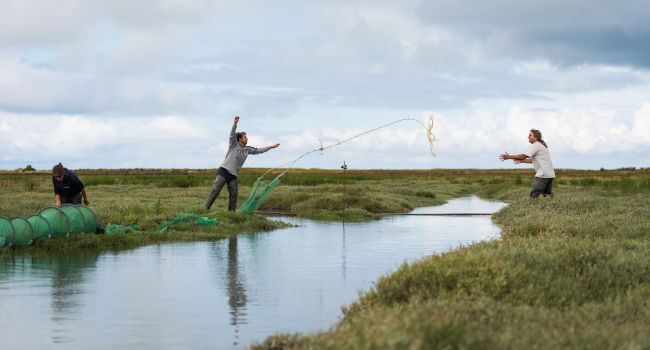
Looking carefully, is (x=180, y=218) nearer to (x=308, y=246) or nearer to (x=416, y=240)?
(x=308, y=246)

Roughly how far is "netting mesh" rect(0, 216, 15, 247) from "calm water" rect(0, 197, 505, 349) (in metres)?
0.93

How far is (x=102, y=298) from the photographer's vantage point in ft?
32.4

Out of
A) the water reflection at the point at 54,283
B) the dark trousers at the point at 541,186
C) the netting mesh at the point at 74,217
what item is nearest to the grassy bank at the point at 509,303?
the water reflection at the point at 54,283

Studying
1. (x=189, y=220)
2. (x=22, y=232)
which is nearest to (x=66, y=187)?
(x=22, y=232)

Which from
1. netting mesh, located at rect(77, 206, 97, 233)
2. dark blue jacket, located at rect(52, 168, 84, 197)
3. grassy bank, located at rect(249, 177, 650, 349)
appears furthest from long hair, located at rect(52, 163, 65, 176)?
grassy bank, located at rect(249, 177, 650, 349)

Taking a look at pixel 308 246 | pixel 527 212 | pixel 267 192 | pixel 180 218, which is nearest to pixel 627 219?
pixel 527 212

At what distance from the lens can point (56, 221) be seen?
50.3 ft

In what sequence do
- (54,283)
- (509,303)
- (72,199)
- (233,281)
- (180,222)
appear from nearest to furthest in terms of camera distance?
(509,303) < (54,283) < (233,281) < (72,199) < (180,222)

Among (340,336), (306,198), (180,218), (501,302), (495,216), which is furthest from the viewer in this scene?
(306,198)

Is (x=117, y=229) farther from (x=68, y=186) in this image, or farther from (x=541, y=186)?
(x=541, y=186)

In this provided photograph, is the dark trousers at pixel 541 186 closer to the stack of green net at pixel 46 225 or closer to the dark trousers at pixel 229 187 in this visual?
the dark trousers at pixel 229 187

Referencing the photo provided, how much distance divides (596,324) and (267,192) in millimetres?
15130

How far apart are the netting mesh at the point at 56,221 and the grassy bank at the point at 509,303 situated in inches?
351

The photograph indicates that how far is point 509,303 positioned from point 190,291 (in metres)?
4.91
